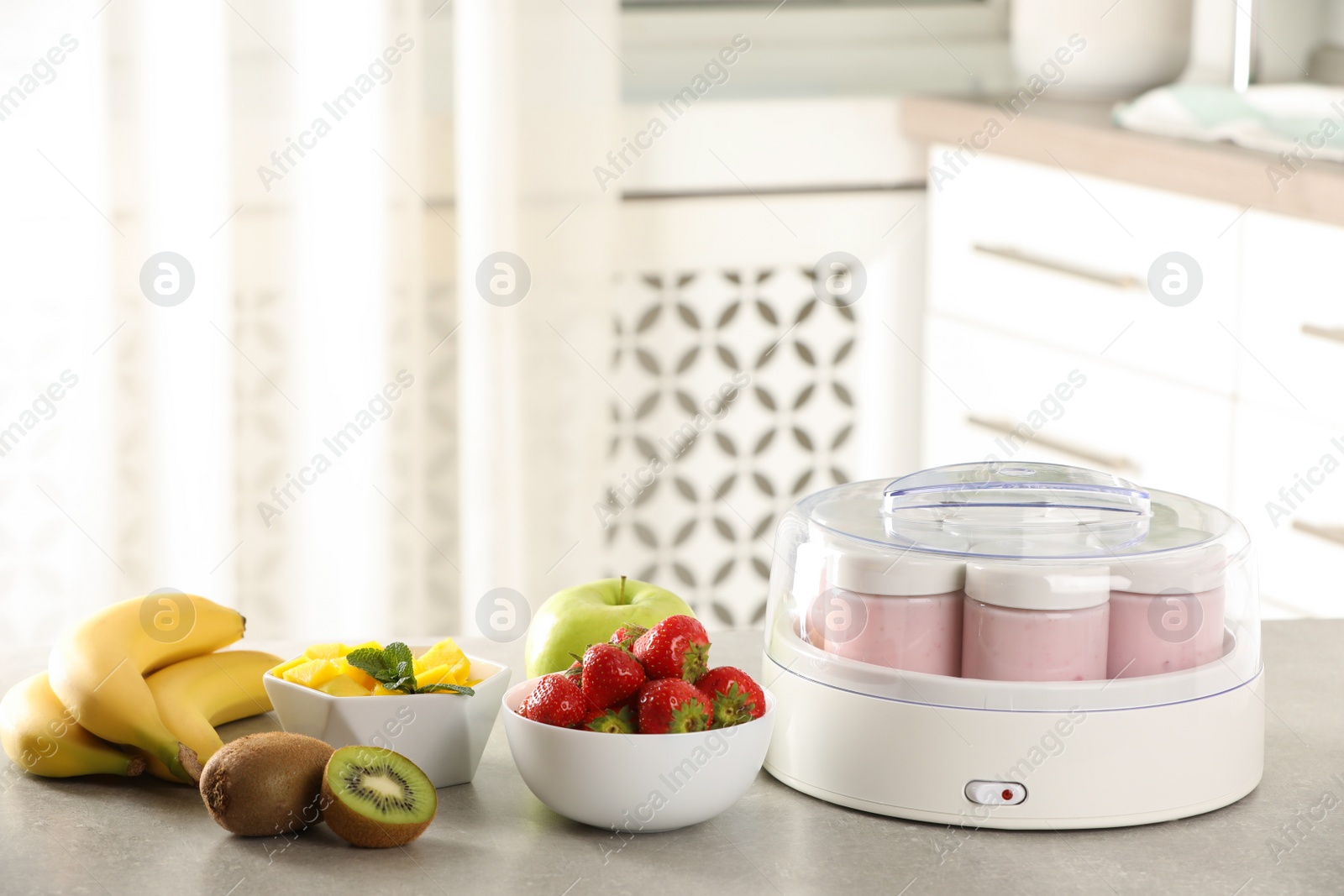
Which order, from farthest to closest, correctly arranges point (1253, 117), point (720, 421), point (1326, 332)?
point (720, 421), point (1253, 117), point (1326, 332)

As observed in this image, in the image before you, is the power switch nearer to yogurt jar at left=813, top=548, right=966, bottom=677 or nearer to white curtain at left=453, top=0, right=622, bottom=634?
yogurt jar at left=813, top=548, right=966, bottom=677

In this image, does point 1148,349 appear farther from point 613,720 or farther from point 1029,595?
point 613,720

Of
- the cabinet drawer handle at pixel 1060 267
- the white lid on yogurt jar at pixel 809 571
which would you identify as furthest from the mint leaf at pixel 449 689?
the cabinet drawer handle at pixel 1060 267

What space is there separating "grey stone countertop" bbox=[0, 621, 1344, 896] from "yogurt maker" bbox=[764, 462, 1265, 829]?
0.02 meters

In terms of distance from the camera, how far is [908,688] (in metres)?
0.92

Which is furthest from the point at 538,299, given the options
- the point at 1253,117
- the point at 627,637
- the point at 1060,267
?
the point at 627,637

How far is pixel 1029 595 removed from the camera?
89 centimetres

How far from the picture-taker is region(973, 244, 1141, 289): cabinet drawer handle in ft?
7.50

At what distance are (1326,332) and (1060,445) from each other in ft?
1.87

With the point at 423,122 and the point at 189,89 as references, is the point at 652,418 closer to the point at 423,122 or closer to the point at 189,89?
the point at 423,122

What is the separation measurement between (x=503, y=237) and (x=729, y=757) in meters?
1.66

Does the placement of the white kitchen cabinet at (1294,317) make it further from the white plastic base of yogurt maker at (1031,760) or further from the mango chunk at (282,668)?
the mango chunk at (282,668)

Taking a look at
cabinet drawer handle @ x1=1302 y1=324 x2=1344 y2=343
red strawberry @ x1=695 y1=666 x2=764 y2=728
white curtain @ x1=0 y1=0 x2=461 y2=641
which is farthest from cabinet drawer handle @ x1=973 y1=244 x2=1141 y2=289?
red strawberry @ x1=695 y1=666 x2=764 y2=728

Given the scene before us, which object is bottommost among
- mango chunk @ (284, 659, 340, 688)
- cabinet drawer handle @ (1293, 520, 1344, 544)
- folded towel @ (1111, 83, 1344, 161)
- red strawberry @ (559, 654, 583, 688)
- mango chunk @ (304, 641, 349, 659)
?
cabinet drawer handle @ (1293, 520, 1344, 544)
